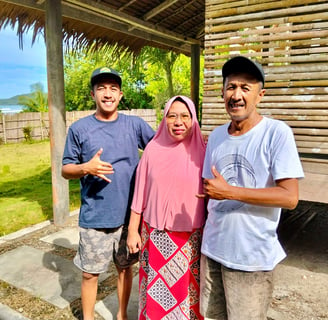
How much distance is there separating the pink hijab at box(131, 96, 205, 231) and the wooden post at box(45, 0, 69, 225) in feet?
9.40

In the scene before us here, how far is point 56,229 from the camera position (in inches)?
Answer: 180

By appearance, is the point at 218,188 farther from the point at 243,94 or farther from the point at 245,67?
the point at 245,67

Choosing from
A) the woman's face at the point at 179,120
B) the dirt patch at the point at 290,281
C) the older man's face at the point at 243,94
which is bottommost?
the dirt patch at the point at 290,281

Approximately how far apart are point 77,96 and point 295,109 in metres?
29.8

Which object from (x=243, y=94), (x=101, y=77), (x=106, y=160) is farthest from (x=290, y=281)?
(x=101, y=77)

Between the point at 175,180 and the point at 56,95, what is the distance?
124 inches

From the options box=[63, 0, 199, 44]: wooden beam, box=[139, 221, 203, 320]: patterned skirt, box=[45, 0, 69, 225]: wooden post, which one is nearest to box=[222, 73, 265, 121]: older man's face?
box=[139, 221, 203, 320]: patterned skirt

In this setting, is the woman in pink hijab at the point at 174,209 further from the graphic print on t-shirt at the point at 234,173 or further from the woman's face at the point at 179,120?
the graphic print on t-shirt at the point at 234,173

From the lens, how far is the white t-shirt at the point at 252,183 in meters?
1.41

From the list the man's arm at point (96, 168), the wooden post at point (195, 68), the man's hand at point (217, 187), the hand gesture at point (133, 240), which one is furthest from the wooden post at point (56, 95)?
the wooden post at point (195, 68)

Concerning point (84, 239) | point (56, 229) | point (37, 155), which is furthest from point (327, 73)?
point (37, 155)

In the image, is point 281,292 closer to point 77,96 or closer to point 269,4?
point 269,4

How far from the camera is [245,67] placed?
1.50 m

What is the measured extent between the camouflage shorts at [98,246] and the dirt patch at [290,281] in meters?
0.70
